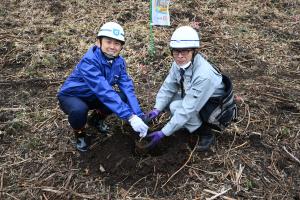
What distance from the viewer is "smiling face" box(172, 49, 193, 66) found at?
3.29 metres

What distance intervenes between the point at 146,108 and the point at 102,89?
1022mm

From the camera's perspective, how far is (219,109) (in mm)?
3426

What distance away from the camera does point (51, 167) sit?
137 inches

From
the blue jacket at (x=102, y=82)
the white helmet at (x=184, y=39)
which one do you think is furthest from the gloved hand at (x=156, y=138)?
the white helmet at (x=184, y=39)

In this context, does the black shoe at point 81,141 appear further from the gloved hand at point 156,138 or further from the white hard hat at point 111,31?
the white hard hat at point 111,31

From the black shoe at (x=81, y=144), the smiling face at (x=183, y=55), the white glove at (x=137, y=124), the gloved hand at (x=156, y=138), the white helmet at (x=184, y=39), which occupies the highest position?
the white helmet at (x=184, y=39)

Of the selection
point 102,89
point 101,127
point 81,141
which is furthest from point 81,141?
point 102,89

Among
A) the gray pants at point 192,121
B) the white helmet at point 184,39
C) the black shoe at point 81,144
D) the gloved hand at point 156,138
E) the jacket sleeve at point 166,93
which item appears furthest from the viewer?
the jacket sleeve at point 166,93

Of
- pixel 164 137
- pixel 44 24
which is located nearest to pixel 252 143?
pixel 164 137

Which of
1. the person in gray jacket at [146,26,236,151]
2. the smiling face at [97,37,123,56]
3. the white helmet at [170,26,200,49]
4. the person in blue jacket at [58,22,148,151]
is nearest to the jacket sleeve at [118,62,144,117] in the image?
the person in blue jacket at [58,22,148,151]

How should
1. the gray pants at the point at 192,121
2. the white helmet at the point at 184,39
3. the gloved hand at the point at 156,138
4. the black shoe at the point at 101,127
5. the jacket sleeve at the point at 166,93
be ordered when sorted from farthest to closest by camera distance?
the black shoe at the point at 101,127
the jacket sleeve at the point at 166,93
the gray pants at the point at 192,121
the gloved hand at the point at 156,138
the white helmet at the point at 184,39

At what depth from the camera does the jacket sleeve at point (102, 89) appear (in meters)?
3.35

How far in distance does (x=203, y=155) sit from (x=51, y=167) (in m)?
1.43

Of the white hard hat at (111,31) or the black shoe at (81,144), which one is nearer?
the white hard hat at (111,31)
